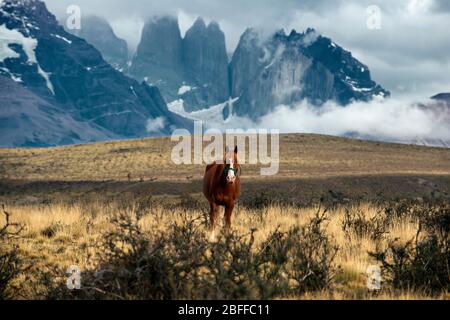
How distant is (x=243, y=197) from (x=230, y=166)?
71.6 ft

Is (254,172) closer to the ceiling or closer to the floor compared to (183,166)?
closer to the floor

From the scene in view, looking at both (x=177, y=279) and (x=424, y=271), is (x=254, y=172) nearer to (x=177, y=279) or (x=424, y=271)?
(x=424, y=271)

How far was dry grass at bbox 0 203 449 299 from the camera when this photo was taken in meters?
7.14

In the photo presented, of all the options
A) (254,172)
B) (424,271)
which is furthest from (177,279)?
(254,172)

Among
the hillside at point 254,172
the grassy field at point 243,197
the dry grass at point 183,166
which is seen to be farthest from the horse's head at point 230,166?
the dry grass at point 183,166

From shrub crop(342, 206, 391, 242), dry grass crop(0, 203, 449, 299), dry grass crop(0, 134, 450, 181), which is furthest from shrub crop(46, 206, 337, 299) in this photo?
dry grass crop(0, 134, 450, 181)

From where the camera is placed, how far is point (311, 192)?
37344 mm

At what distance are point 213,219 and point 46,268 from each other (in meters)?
3.92

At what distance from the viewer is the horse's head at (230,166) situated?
1127 centimetres

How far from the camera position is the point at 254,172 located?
49.3 metres

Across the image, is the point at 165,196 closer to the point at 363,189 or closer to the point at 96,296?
the point at 363,189

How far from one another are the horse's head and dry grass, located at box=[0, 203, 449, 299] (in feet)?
3.70

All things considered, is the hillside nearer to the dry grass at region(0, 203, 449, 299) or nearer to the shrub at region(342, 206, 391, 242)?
the dry grass at region(0, 203, 449, 299)
